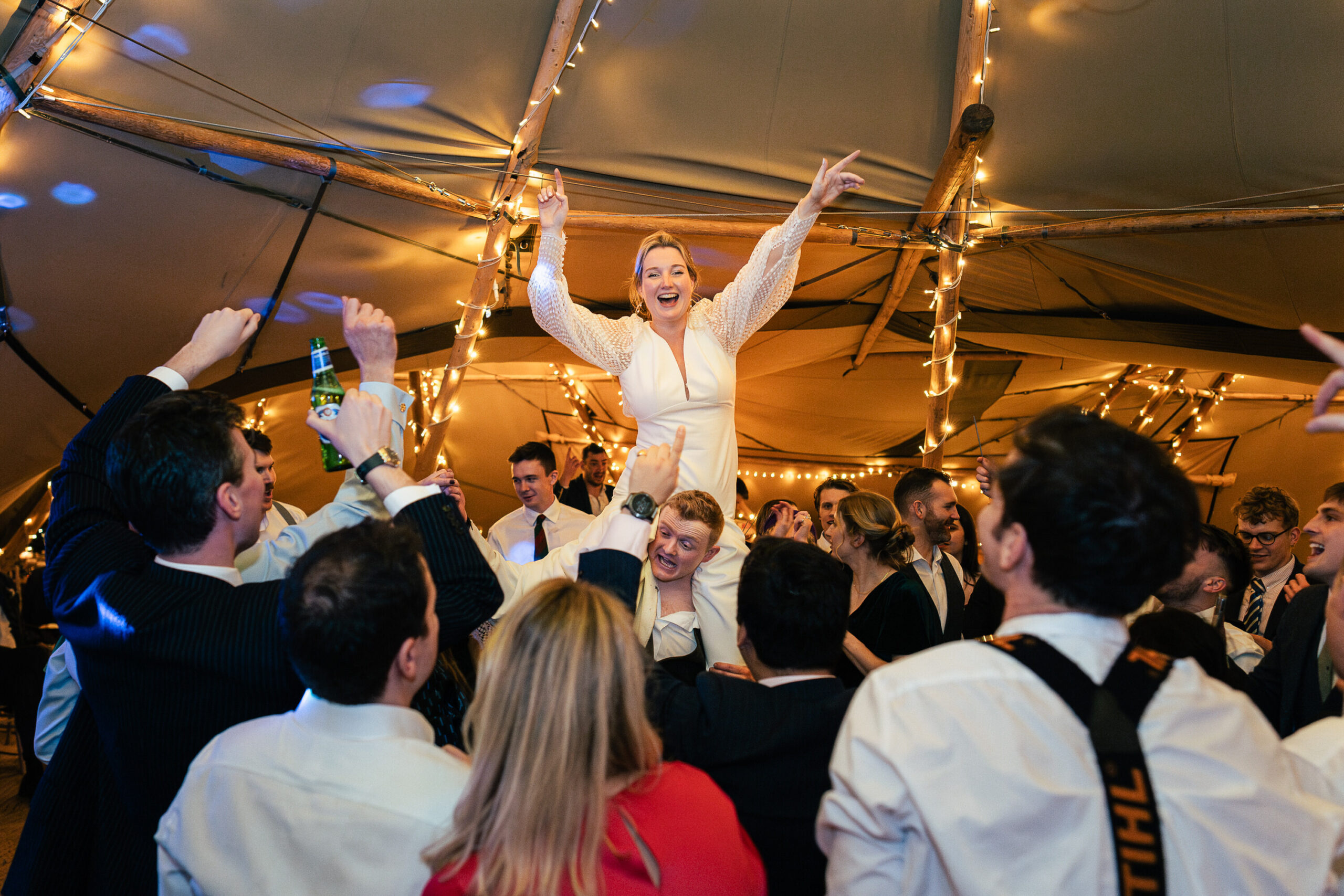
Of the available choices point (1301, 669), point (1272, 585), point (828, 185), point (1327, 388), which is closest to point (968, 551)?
point (1272, 585)

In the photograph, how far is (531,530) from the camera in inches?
188

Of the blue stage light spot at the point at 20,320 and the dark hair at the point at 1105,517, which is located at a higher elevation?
the blue stage light spot at the point at 20,320

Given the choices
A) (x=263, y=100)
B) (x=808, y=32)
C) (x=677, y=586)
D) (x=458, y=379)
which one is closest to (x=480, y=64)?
(x=263, y=100)

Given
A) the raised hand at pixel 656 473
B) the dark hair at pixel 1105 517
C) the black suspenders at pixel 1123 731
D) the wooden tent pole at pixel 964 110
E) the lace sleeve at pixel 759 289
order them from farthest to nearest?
1. the wooden tent pole at pixel 964 110
2. the lace sleeve at pixel 759 289
3. the raised hand at pixel 656 473
4. the dark hair at pixel 1105 517
5. the black suspenders at pixel 1123 731

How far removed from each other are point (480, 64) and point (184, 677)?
12.8ft

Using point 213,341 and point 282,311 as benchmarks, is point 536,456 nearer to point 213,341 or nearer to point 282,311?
point 282,311

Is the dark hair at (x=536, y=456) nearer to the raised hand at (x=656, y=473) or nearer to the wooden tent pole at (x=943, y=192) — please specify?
the wooden tent pole at (x=943, y=192)

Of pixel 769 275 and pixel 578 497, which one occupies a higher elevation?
pixel 769 275

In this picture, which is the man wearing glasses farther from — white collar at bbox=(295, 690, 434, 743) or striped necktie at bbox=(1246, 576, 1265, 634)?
white collar at bbox=(295, 690, 434, 743)

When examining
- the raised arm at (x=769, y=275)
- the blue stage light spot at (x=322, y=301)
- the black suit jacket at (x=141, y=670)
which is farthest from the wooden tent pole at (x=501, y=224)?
the black suit jacket at (x=141, y=670)

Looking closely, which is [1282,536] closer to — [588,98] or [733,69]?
[733,69]

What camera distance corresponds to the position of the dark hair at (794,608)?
64.8 inches

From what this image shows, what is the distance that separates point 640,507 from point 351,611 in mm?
608

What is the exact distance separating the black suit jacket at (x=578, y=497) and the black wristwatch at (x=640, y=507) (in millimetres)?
4085
